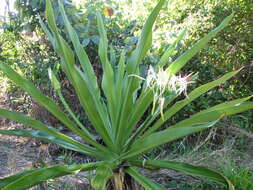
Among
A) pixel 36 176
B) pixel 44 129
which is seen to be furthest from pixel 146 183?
Result: pixel 44 129

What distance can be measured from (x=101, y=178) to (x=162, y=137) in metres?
0.35

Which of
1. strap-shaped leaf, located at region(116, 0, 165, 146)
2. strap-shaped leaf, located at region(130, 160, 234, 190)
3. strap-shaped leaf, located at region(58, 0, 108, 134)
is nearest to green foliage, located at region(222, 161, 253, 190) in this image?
strap-shaped leaf, located at region(130, 160, 234, 190)

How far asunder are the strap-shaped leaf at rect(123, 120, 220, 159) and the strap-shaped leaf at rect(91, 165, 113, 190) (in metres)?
0.18

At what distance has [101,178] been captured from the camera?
149 centimetres

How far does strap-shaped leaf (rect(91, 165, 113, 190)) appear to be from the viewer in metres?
1.44

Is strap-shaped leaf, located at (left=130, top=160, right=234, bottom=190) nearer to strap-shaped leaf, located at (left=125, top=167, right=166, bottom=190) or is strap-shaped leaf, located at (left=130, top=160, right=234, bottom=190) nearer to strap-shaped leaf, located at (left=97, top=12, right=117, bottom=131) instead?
strap-shaped leaf, located at (left=125, top=167, right=166, bottom=190)

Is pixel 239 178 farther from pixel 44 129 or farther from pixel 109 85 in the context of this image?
pixel 44 129

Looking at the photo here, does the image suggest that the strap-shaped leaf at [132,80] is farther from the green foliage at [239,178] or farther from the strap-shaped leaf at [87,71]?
the green foliage at [239,178]

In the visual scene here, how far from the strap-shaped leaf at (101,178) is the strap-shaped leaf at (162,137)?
181mm

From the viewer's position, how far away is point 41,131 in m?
1.90

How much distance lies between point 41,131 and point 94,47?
5.99 ft

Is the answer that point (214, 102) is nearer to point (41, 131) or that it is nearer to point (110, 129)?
point (110, 129)

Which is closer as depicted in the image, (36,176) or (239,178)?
(36,176)

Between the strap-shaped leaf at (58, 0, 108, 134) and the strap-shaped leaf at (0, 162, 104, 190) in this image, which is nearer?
the strap-shaped leaf at (0, 162, 104, 190)
